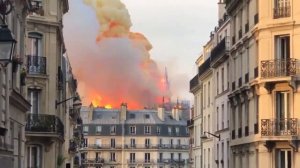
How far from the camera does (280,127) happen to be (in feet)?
105

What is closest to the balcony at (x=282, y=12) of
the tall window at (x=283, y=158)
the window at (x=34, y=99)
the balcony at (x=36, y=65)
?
the tall window at (x=283, y=158)

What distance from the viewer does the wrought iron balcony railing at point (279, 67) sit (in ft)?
105

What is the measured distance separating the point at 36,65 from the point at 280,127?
1160cm

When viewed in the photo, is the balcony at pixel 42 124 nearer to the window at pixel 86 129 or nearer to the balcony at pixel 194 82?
the balcony at pixel 194 82

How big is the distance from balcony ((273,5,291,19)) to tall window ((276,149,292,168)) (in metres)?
6.06

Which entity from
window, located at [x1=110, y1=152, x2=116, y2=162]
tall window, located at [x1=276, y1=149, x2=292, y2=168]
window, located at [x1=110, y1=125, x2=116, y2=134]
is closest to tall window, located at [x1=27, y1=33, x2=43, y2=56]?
tall window, located at [x1=276, y1=149, x2=292, y2=168]

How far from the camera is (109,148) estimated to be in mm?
132375

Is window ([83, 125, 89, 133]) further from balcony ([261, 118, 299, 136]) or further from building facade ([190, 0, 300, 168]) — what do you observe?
balcony ([261, 118, 299, 136])

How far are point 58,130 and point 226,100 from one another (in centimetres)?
1399

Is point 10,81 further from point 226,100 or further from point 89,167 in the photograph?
point 89,167

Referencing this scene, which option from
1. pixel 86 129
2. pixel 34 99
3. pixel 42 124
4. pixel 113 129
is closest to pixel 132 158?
pixel 113 129

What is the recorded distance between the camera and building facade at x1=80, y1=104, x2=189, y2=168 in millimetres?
131875

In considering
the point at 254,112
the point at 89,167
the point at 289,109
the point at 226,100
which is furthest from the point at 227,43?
the point at 89,167

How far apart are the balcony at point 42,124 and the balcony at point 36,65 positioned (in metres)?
2.12
